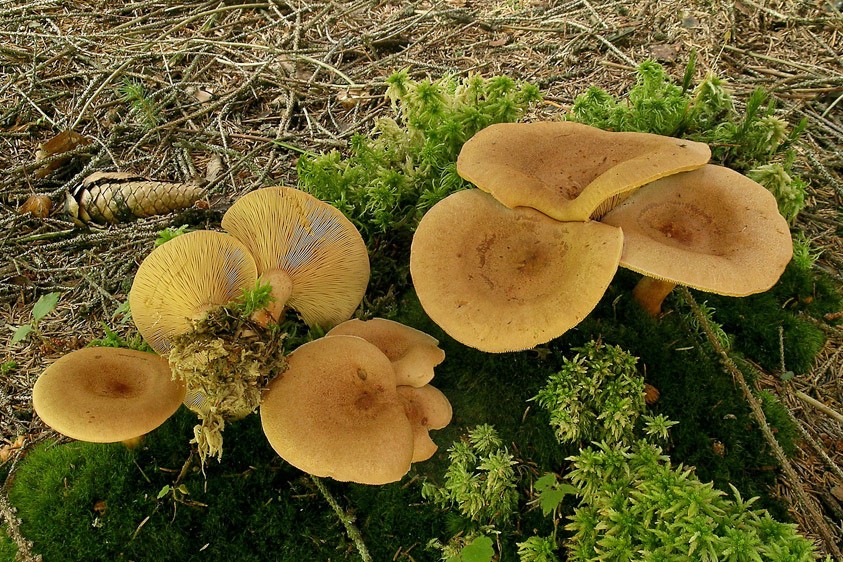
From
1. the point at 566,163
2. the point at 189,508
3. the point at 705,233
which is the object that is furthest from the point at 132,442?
the point at 705,233

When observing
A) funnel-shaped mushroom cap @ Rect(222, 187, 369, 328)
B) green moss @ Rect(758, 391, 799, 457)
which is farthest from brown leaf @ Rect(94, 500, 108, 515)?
green moss @ Rect(758, 391, 799, 457)

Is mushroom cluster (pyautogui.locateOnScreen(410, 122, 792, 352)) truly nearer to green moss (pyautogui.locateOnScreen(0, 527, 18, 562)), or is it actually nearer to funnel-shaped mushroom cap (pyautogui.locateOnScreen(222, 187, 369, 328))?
funnel-shaped mushroom cap (pyautogui.locateOnScreen(222, 187, 369, 328))

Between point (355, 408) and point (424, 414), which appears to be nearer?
point (355, 408)

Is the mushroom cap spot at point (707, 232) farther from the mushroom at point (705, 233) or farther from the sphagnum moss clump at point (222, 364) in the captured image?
the sphagnum moss clump at point (222, 364)

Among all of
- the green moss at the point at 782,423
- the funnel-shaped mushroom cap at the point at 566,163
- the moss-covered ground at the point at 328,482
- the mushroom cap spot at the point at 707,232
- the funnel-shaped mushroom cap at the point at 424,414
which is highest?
the funnel-shaped mushroom cap at the point at 566,163

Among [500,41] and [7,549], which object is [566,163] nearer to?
[500,41]

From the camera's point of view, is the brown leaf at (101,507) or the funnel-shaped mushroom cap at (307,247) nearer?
the brown leaf at (101,507)

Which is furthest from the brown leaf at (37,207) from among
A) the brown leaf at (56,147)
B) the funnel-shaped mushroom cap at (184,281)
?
the funnel-shaped mushroom cap at (184,281)
